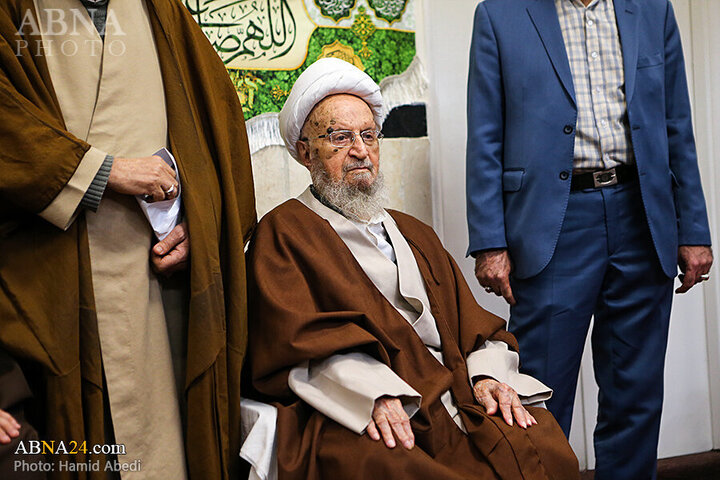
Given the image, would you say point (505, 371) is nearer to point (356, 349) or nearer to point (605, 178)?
point (356, 349)

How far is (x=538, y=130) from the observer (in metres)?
2.77

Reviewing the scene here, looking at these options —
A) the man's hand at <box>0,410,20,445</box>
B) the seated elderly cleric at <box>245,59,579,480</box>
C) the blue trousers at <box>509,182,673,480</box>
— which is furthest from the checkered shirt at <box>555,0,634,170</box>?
the man's hand at <box>0,410,20,445</box>

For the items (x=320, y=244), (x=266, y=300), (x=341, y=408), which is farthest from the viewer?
(x=320, y=244)

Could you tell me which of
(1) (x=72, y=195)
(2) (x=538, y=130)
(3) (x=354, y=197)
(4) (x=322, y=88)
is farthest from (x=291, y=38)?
(1) (x=72, y=195)

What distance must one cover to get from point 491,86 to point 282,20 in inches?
39.4

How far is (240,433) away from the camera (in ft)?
7.30

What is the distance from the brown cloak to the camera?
6.46ft

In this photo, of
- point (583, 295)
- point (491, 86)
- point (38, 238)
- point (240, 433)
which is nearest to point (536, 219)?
point (583, 295)

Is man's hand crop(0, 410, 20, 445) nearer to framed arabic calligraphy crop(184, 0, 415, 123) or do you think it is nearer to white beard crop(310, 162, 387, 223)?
white beard crop(310, 162, 387, 223)

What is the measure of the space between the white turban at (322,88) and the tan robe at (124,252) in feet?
2.03

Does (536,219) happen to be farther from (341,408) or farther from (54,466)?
(54,466)

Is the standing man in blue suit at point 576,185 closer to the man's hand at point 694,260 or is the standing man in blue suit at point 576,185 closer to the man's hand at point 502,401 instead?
the man's hand at point 694,260

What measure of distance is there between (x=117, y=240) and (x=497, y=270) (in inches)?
55.7

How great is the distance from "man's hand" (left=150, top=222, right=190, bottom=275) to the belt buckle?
1.56m
